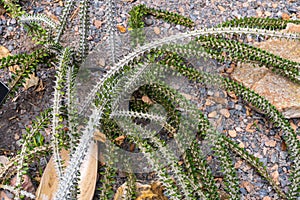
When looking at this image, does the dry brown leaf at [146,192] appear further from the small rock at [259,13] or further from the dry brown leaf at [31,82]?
the small rock at [259,13]

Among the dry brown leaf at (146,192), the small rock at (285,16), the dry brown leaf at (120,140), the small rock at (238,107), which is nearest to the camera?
the dry brown leaf at (146,192)

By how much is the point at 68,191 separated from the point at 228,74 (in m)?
1.14

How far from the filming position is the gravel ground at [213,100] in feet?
6.46

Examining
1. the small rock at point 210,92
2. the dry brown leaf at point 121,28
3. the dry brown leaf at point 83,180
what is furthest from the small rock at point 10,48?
the small rock at point 210,92

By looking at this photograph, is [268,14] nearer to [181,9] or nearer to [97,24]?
[181,9]

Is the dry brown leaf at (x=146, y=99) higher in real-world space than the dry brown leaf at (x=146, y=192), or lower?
higher

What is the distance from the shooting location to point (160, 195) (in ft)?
6.01

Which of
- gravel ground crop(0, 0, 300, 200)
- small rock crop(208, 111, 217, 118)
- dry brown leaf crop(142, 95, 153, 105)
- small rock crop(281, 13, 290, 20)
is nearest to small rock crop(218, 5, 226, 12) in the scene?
gravel ground crop(0, 0, 300, 200)

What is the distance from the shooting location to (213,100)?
210cm

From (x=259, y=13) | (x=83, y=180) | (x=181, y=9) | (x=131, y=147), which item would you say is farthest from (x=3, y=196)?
(x=259, y=13)

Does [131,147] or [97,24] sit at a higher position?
[97,24]

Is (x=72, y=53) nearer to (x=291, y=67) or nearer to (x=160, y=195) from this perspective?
(x=160, y=195)

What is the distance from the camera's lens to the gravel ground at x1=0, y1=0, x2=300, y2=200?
1.97 metres

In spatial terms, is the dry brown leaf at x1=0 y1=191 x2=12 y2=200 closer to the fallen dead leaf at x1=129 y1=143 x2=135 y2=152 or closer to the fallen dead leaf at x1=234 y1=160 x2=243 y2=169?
the fallen dead leaf at x1=129 y1=143 x2=135 y2=152
